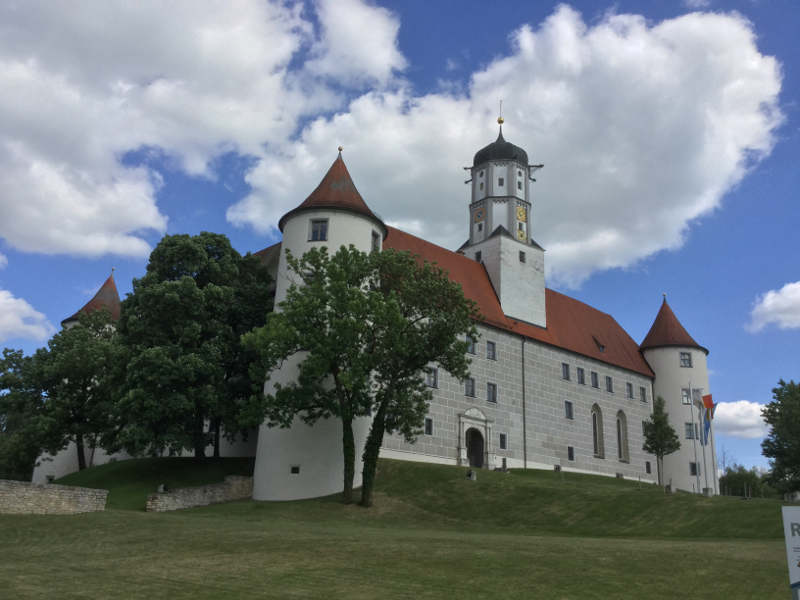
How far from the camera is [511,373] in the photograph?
50.7m

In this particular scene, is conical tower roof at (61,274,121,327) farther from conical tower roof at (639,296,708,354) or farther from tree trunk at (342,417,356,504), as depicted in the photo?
conical tower roof at (639,296,708,354)

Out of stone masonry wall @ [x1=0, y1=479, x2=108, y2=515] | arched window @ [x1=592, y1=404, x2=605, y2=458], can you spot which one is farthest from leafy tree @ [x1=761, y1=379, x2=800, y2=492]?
stone masonry wall @ [x1=0, y1=479, x2=108, y2=515]

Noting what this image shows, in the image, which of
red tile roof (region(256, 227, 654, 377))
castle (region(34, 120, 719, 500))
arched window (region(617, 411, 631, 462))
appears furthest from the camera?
arched window (region(617, 411, 631, 462))

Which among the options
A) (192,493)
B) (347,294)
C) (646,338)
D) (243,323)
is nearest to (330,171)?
(243,323)

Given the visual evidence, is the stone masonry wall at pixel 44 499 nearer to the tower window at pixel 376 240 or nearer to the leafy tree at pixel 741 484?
the tower window at pixel 376 240

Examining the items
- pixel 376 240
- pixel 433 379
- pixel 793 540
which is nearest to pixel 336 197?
pixel 376 240

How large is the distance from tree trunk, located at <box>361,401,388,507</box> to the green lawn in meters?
0.81

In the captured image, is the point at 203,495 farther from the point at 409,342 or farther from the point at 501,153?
the point at 501,153

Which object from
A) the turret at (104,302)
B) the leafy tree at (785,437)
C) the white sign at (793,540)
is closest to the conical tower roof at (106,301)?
the turret at (104,302)

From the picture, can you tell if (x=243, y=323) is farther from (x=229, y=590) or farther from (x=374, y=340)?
(x=229, y=590)

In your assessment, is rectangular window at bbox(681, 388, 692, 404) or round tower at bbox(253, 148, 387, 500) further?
rectangular window at bbox(681, 388, 692, 404)

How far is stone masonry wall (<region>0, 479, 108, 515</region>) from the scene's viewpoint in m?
25.2

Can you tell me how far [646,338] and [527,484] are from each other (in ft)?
119

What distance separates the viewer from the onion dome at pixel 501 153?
199 ft
